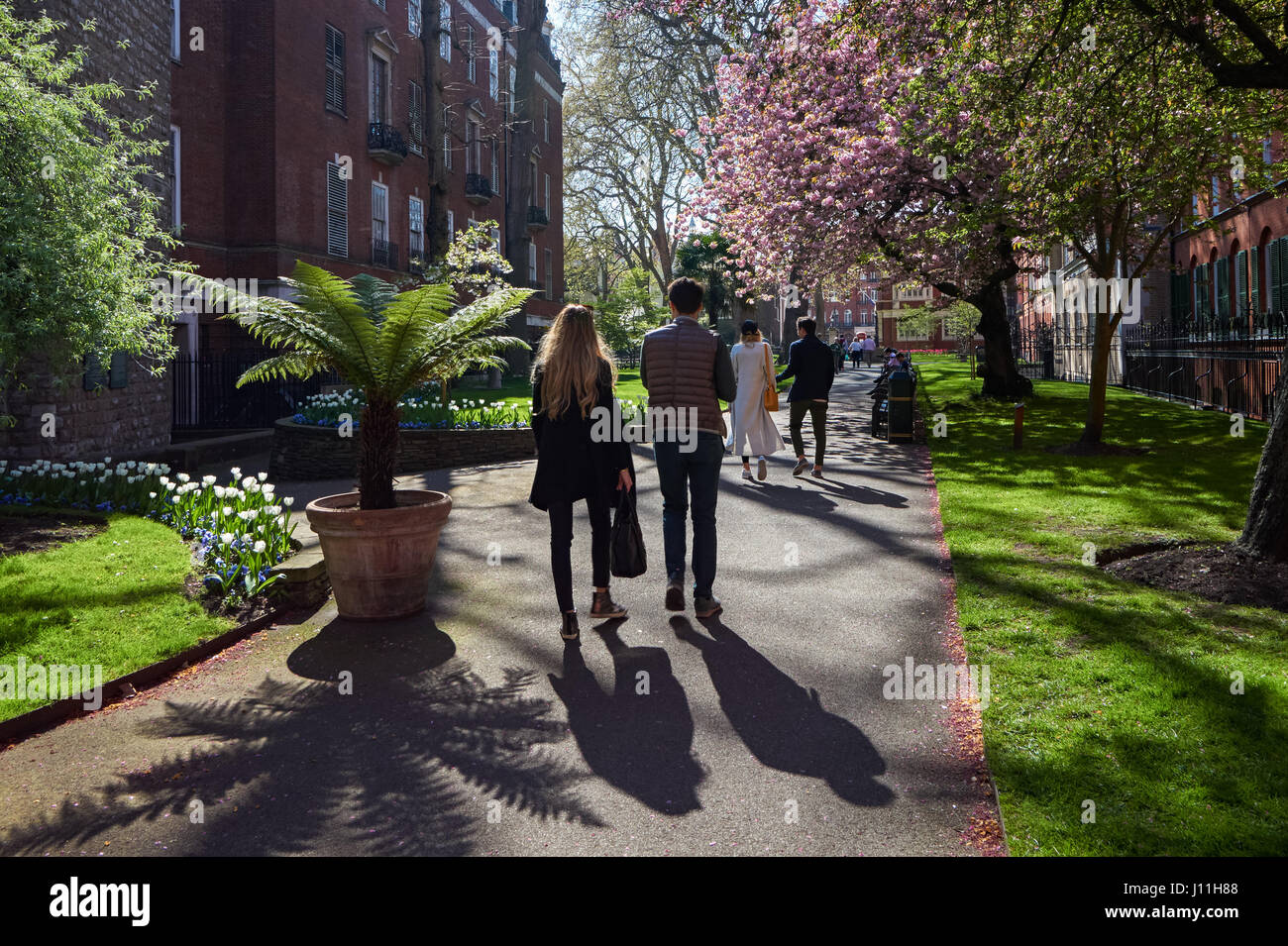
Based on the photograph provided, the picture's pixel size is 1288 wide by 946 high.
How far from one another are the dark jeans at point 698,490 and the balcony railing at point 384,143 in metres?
24.3

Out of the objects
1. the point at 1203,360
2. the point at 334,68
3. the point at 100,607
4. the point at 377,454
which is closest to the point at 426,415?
the point at 377,454

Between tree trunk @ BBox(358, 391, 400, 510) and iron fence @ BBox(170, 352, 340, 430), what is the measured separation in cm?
1162

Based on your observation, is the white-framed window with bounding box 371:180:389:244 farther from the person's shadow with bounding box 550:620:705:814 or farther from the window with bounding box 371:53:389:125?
the person's shadow with bounding box 550:620:705:814

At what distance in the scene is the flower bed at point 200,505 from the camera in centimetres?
729

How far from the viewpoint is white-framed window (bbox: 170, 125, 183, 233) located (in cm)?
2139

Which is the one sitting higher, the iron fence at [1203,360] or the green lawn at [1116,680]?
the iron fence at [1203,360]

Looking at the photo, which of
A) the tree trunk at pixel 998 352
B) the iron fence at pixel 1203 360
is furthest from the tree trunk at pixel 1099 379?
the tree trunk at pixel 998 352

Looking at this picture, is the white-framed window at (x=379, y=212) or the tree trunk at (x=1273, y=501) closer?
the tree trunk at (x=1273, y=501)

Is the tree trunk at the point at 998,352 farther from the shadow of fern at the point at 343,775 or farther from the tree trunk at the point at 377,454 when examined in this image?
the shadow of fern at the point at 343,775

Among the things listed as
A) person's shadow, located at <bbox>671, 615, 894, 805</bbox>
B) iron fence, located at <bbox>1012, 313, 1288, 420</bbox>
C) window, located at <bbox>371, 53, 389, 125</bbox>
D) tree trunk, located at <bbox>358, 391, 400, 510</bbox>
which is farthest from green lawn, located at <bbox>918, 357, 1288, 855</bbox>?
window, located at <bbox>371, 53, 389, 125</bbox>

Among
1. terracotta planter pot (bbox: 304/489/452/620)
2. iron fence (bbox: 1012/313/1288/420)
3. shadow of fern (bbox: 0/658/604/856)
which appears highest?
iron fence (bbox: 1012/313/1288/420)

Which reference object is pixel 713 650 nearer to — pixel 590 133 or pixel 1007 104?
pixel 1007 104

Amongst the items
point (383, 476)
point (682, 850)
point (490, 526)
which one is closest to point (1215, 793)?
point (682, 850)
